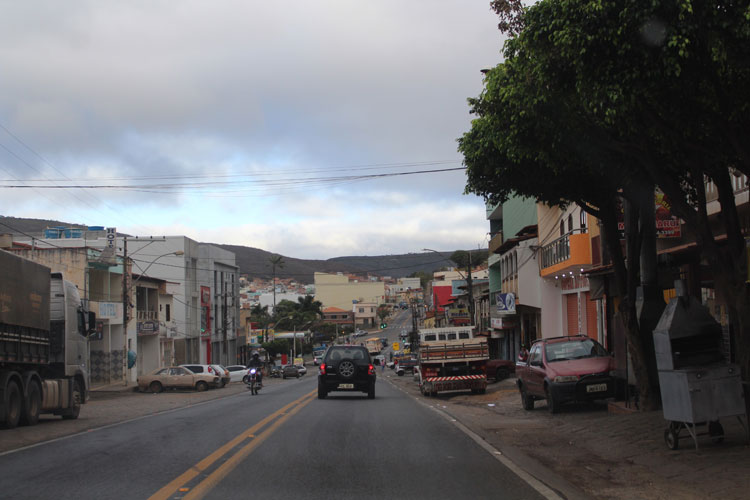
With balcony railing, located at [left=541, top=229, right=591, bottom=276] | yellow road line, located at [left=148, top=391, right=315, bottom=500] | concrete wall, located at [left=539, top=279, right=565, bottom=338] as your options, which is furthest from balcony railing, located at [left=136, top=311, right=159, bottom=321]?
yellow road line, located at [left=148, top=391, right=315, bottom=500]

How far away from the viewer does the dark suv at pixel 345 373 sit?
76.7ft

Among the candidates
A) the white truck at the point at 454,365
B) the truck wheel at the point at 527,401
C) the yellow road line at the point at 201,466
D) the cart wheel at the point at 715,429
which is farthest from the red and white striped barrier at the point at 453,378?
the cart wheel at the point at 715,429

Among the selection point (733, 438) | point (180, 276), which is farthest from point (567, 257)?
point (180, 276)

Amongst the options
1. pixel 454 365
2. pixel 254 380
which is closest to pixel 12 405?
pixel 454 365

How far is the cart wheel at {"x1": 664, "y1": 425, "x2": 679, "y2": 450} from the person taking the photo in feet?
33.6

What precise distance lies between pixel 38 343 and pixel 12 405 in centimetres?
206

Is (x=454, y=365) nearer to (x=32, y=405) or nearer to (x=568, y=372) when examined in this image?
(x=568, y=372)

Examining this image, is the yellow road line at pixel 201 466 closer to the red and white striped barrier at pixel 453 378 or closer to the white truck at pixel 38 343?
the white truck at pixel 38 343

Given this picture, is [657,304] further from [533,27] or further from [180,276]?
[180,276]

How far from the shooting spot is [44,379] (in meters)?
18.1

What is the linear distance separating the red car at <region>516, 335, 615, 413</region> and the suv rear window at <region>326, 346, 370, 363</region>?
6.49 meters

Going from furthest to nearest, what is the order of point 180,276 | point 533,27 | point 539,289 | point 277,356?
point 277,356 → point 180,276 → point 539,289 → point 533,27

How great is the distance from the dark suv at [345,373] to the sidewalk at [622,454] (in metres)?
7.08

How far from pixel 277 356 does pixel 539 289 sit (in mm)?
70034
